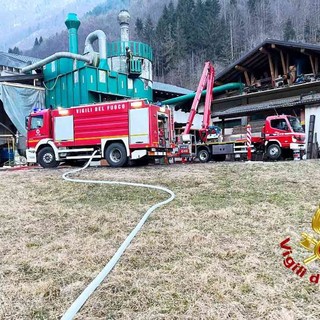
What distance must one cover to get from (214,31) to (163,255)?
58.2 metres

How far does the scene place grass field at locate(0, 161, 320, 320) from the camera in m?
2.55

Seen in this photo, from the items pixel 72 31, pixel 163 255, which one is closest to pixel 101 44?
pixel 72 31

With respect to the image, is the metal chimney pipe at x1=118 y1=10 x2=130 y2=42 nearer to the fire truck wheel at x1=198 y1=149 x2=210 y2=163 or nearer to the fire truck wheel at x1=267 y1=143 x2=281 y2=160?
the fire truck wheel at x1=198 y1=149 x2=210 y2=163

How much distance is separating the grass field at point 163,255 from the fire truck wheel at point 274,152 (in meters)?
8.25

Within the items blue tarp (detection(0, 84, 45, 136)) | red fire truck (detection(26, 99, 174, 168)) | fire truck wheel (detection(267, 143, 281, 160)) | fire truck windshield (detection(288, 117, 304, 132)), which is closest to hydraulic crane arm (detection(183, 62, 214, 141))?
fire truck wheel (detection(267, 143, 281, 160))

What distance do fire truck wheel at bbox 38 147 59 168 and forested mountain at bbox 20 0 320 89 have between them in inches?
1725

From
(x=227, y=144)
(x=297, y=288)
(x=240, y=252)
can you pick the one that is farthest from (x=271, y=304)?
(x=227, y=144)

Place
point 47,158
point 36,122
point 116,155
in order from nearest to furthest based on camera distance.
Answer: point 116,155
point 47,158
point 36,122

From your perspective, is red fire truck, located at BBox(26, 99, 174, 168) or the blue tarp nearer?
red fire truck, located at BBox(26, 99, 174, 168)

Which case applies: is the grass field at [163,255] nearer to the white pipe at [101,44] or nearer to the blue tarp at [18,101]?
the blue tarp at [18,101]

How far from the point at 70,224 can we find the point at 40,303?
2.03m

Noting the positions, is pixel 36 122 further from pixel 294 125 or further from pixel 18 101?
pixel 294 125

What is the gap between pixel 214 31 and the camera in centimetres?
5656

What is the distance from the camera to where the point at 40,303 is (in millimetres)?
2629
